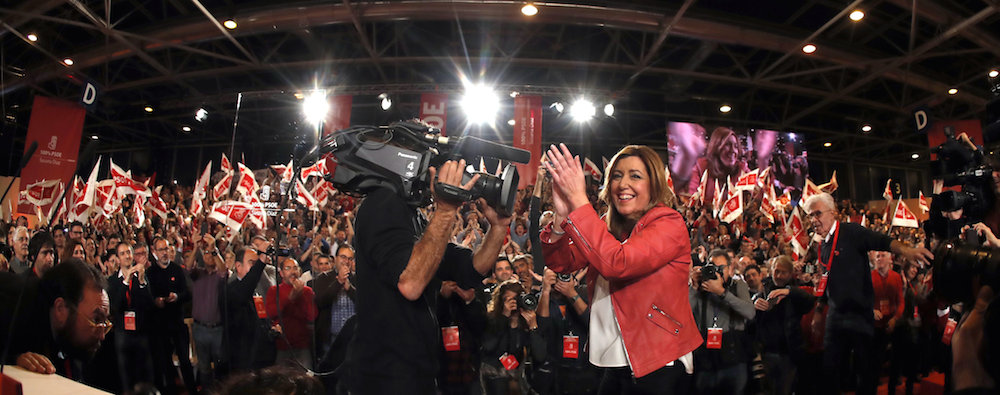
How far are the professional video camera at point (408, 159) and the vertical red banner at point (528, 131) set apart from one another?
1041 centimetres

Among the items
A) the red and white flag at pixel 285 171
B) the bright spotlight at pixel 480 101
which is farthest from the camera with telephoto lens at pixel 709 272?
the bright spotlight at pixel 480 101

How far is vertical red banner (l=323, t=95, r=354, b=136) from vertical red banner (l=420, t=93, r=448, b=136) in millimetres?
1869

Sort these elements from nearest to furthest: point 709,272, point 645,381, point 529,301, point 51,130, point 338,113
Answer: point 645,381 → point 709,272 → point 529,301 → point 51,130 → point 338,113

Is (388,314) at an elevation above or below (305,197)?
below

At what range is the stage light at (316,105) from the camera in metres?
13.7

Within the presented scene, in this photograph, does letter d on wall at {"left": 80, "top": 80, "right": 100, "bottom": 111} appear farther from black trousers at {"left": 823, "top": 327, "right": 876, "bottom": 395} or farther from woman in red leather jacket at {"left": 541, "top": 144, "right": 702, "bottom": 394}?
black trousers at {"left": 823, "top": 327, "right": 876, "bottom": 395}

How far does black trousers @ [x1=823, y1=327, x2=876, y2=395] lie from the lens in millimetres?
4414

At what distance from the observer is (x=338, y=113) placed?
1333 cm

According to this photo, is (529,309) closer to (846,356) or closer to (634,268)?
(846,356)

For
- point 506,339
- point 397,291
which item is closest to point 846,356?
point 506,339

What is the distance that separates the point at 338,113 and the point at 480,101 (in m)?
3.60

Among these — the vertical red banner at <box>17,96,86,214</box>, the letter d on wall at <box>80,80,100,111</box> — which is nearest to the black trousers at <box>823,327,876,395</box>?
the vertical red banner at <box>17,96,86,214</box>

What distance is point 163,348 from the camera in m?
6.36

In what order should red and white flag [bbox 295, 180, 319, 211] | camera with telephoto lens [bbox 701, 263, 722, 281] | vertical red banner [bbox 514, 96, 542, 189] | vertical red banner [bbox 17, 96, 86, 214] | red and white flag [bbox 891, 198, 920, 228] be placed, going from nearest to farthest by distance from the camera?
camera with telephoto lens [bbox 701, 263, 722, 281] → vertical red banner [bbox 17, 96, 86, 214] → red and white flag [bbox 891, 198, 920, 228] → red and white flag [bbox 295, 180, 319, 211] → vertical red banner [bbox 514, 96, 542, 189]
